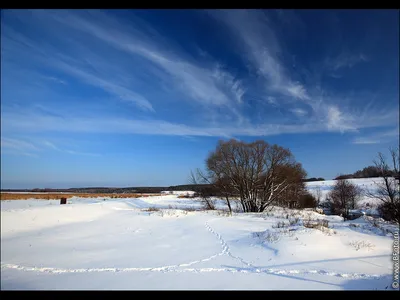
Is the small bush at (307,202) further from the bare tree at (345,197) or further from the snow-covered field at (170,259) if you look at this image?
the snow-covered field at (170,259)

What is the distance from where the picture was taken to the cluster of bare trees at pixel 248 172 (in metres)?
21.6

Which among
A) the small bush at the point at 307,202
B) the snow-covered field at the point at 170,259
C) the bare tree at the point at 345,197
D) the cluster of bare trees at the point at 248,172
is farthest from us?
the small bush at the point at 307,202

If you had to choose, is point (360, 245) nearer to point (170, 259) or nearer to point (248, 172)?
point (170, 259)

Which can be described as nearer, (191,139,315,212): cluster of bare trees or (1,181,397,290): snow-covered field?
(1,181,397,290): snow-covered field

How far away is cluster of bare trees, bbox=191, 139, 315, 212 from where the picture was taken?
2164 centimetres

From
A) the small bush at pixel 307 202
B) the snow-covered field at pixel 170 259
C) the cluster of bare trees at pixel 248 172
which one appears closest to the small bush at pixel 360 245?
the snow-covered field at pixel 170 259

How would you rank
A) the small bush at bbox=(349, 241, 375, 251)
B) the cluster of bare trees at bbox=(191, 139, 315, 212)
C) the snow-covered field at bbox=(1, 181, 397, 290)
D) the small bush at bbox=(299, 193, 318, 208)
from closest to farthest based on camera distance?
the snow-covered field at bbox=(1, 181, 397, 290) → the small bush at bbox=(349, 241, 375, 251) → the cluster of bare trees at bbox=(191, 139, 315, 212) → the small bush at bbox=(299, 193, 318, 208)

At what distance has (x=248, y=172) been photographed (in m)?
22.0

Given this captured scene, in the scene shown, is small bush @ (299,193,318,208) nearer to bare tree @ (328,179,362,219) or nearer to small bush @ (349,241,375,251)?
bare tree @ (328,179,362,219)

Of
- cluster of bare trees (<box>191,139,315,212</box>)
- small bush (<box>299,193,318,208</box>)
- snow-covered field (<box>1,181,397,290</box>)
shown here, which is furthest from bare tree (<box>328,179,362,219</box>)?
snow-covered field (<box>1,181,397,290</box>)

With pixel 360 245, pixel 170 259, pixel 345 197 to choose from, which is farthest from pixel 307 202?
pixel 170 259

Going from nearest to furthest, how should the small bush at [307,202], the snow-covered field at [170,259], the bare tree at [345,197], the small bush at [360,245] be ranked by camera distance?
the snow-covered field at [170,259]
the small bush at [360,245]
the bare tree at [345,197]
the small bush at [307,202]

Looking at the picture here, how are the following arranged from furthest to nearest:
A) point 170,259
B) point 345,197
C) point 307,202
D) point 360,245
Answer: point 307,202
point 345,197
point 360,245
point 170,259
